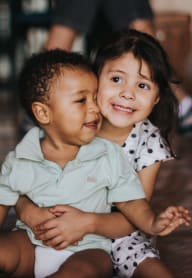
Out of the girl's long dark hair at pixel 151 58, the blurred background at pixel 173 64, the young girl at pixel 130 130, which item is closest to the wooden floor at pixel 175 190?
the blurred background at pixel 173 64

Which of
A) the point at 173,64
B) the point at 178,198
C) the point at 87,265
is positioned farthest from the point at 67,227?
the point at 173,64

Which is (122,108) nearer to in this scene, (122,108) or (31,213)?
(122,108)

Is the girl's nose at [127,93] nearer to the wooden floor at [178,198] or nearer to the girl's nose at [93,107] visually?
the girl's nose at [93,107]

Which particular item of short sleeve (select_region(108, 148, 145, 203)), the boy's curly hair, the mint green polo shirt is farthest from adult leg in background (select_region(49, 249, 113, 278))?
the boy's curly hair

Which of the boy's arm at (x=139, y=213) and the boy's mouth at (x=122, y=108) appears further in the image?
the boy's mouth at (x=122, y=108)

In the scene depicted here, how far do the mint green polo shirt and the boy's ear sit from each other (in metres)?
0.08

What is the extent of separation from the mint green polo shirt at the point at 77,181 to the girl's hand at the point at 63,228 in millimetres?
26

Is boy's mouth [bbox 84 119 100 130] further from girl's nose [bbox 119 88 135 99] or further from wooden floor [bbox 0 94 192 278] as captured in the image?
wooden floor [bbox 0 94 192 278]

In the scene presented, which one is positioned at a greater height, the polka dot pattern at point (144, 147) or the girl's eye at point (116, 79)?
the girl's eye at point (116, 79)

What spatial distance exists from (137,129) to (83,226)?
35 centimetres

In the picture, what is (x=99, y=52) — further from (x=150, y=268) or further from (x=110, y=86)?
(x=150, y=268)

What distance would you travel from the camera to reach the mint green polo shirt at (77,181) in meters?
1.72

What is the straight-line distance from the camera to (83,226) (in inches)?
67.2

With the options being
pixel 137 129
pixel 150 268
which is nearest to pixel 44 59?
pixel 137 129
